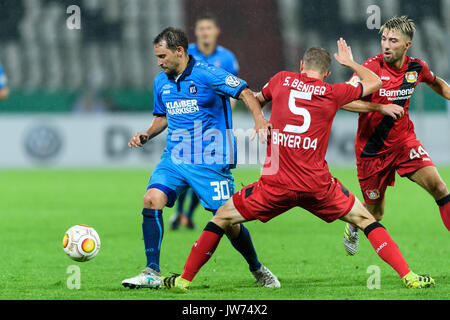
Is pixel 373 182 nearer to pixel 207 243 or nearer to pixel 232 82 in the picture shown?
pixel 232 82

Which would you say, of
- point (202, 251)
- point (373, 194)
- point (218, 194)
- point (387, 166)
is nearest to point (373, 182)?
point (373, 194)

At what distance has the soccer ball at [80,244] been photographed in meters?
6.28

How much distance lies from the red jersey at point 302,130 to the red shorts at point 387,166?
166 centimetres

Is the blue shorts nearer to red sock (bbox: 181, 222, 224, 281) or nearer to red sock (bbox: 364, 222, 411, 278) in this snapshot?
red sock (bbox: 181, 222, 224, 281)

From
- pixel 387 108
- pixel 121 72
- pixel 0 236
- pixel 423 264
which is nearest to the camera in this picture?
pixel 387 108

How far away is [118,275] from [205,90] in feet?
6.08

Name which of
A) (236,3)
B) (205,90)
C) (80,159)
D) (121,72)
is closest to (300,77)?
(205,90)

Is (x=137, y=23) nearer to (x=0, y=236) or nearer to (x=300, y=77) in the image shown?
(x=0, y=236)

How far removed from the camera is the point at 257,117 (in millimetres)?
5809

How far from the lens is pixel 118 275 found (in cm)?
691

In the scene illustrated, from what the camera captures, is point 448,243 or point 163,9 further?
point 163,9

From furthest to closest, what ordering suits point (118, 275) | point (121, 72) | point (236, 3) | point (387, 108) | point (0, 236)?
point (121, 72)
point (236, 3)
point (0, 236)
point (118, 275)
point (387, 108)

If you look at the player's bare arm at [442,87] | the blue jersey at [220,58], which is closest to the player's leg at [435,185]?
the player's bare arm at [442,87]

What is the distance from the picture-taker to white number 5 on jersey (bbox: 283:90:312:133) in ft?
19.0
